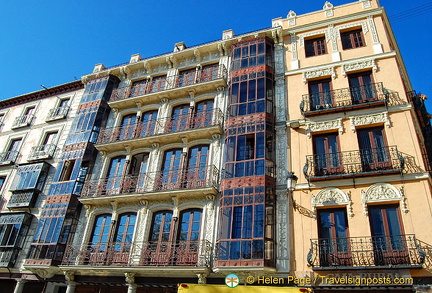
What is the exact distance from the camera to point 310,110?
15.7 meters

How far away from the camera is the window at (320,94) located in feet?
51.5

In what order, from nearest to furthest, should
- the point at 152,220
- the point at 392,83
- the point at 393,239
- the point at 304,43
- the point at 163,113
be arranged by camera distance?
the point at 393,239 < the point at 392,83 < the point at 152,220 < the point at 304,43 < the point at 163,113

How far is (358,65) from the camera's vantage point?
16.2m

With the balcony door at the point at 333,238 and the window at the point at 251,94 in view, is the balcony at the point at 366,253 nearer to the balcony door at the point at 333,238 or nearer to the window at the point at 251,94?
the balcony door at the point at 333,238

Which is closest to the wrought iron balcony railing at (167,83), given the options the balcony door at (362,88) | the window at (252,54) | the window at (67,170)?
the window at (252,54)

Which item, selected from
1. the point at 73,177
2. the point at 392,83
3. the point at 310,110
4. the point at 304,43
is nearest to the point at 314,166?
the point at 310,110

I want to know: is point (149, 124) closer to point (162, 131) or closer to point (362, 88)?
point (162, 131)

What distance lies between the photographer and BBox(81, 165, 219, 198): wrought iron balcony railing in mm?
15922

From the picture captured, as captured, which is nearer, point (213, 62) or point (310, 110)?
point (310, 110)

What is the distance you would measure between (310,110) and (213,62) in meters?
7.32

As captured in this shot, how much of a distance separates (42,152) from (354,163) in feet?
61.4

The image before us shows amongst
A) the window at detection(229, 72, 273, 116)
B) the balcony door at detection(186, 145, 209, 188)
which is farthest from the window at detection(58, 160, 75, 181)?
the window at detection(229, 72, 273, 116)

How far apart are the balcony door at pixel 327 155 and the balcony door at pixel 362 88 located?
2.03 metres

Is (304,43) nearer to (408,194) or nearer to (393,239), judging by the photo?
(408,194)
